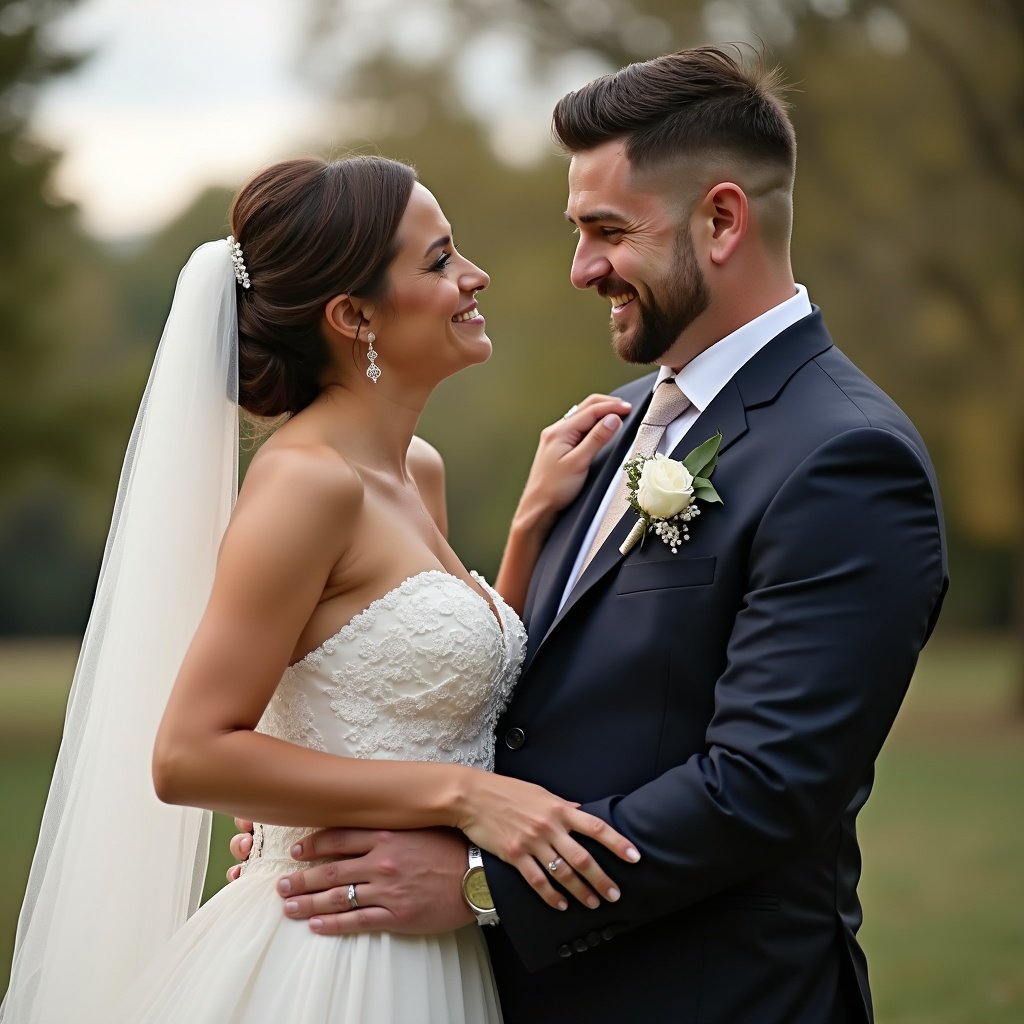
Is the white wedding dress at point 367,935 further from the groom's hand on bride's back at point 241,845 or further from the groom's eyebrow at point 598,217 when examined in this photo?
the groom's eyebrow at point 598,217

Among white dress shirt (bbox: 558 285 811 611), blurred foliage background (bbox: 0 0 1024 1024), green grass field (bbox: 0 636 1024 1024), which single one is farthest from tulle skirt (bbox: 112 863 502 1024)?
blurred foliage background (bbox: 0 0 1024 1024)

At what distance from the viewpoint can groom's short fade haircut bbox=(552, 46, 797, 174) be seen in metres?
3.46

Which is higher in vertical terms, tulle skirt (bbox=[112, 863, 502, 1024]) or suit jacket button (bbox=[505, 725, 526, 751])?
suit jacket button (bbox=[505, 725, 526, 751])

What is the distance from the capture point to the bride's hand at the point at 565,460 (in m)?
3.85

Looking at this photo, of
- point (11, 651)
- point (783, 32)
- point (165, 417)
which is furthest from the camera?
point (11, 651)

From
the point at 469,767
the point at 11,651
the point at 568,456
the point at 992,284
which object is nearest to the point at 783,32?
the point at 992,284

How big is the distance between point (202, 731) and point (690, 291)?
160 centimetres

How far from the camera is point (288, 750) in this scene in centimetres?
299

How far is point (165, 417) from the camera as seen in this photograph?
3.30 metres

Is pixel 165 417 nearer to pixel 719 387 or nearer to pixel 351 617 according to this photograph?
pixel 351 617

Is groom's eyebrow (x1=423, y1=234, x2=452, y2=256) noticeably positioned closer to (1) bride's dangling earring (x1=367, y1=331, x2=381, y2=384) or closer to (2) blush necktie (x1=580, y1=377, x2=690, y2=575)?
(1) bride's dangling earring (x1=367, y1=331, x2=381, y2=384)

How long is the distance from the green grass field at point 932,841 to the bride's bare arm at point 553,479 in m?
5.18

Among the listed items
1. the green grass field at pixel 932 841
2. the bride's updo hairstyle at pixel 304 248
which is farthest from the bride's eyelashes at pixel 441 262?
the green grass field at pixel 932 841

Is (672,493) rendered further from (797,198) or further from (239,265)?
(797,198)
